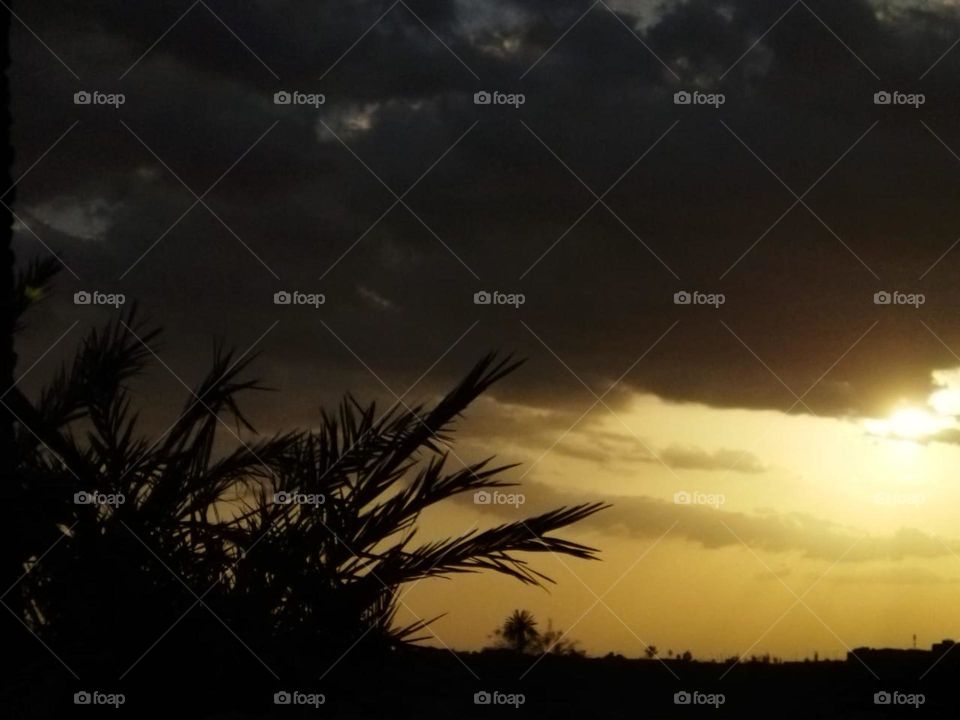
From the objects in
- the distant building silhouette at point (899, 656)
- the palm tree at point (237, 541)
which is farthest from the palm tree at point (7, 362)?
the distant building silhouette at point (899, 656)

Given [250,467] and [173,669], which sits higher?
[250,467]

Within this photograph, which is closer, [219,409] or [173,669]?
[173,669]

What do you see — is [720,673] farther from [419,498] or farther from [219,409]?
[219,409]

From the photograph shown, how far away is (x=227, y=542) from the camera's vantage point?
536 centimetres

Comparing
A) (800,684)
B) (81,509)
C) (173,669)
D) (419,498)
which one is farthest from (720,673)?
(81,509)

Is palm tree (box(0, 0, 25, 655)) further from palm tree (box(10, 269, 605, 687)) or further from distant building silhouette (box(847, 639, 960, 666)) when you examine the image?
distant building silhouette (box(847, 639, 960, 666))

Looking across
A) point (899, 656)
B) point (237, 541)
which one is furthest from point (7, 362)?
point (899, 656)

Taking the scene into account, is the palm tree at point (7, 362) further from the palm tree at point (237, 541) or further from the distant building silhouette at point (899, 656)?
the distant building silhouette at point (899, 656)

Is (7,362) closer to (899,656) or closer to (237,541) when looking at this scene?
(237,541)

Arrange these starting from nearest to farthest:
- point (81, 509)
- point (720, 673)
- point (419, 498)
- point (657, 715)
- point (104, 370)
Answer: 1. point (657, 715)
2. point (81, 509)
3. point (419, 498)
4. point (720, 673)
5. point (104, 370)

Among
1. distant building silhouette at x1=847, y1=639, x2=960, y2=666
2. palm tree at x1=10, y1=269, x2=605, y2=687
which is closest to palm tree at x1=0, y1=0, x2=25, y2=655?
palm tree at x1=10, y1=269, x2=605, y2=687

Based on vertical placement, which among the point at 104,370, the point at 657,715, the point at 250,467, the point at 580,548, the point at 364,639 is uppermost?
the point at 104,370

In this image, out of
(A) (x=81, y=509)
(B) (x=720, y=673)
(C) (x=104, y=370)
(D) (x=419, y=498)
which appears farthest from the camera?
(C) (x=104, y=370)

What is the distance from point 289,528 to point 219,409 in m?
0.88
